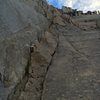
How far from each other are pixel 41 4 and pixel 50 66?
775 centimetres

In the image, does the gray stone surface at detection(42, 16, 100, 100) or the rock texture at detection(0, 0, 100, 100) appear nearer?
the rock texture at detection(0, 0, 100, 100)

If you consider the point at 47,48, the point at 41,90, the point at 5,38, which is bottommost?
the point at 41,90

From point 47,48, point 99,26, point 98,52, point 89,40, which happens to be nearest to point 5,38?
point 47,48

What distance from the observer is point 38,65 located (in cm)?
966

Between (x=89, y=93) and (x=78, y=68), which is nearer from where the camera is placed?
(x=89, y=93)

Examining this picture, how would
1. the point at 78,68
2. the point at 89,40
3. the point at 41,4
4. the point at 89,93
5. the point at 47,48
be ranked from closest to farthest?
1. the point at 89,93
2. the point at 78,68
3. the point at 47,48
4. the point at 89,40
5. the point at 41,4

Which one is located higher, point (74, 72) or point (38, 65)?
point (38, 65)

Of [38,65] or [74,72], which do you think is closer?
[74,72]

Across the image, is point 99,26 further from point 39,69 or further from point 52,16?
point 39,69

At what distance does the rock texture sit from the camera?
776cm

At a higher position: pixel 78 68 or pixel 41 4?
pixel 41 4

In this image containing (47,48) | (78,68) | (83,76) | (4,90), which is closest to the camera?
(4,90)

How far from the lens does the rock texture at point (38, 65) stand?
A: 7758 mm

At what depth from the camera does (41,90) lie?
8.38 metres
